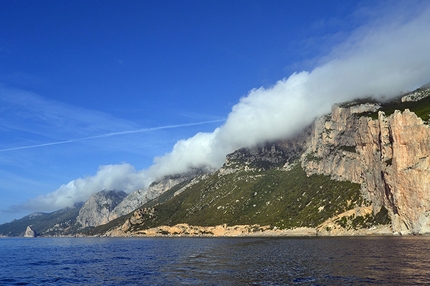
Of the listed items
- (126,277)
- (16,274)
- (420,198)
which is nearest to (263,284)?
(126,277)

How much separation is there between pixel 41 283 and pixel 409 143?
638 feet

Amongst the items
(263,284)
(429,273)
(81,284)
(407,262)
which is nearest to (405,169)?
(407,262)

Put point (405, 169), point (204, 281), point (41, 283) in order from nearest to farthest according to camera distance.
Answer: point (204, 281), point (41, 283), point (405, 169)

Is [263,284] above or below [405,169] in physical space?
below

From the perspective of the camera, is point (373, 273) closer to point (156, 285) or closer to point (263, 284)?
point (263, 284)

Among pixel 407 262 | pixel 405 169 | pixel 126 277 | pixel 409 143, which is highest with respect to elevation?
pixel 409 143

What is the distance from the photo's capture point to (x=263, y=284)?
49000mm

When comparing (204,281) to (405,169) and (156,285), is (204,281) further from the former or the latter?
(405,169)

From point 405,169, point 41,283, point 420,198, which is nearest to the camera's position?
point 41,283

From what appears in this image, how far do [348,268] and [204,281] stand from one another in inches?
1086

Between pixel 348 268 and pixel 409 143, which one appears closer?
pixel 348 268

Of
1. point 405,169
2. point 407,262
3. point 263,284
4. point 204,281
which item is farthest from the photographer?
point 405,169

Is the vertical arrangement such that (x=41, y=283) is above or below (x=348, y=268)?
above

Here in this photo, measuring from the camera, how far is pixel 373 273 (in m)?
55.8
